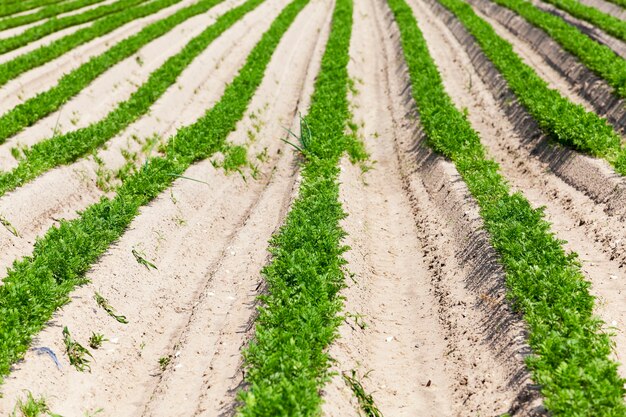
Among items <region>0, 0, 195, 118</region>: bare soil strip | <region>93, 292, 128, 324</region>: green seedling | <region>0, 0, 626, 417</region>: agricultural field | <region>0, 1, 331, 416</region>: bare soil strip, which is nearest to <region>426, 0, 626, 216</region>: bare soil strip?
<region>0, 0, 626, 417</region>: agricultural field

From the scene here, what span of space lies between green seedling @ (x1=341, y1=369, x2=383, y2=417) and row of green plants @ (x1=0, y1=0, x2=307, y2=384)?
378cm

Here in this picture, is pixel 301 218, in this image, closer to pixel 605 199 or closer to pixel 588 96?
pixel 605 199

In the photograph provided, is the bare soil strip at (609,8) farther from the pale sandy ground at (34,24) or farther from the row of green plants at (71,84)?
the pale sandy ground at (34,24)

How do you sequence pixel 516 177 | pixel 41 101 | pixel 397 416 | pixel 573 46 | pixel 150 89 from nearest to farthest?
pixel 397 416 < pixel 516 177 < pixel 41 101 < pixel 150 89 < pixel 573 46

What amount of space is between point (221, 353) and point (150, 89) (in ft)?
39.2

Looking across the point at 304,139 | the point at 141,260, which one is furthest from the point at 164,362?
the point at 304,139

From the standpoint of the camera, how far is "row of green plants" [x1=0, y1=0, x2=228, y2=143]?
585 inches

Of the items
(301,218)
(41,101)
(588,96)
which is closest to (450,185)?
(301,218)

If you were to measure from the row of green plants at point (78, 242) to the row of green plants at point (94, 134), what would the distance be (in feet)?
5.08

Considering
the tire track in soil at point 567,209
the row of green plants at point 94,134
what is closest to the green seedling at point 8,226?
→ the row of green plants at point 94,134

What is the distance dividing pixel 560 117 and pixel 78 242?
1023cm

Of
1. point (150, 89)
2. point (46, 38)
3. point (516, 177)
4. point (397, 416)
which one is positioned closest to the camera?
point (397, 416)

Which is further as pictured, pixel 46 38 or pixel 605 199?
pixel 46 38

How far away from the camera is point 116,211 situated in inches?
394
